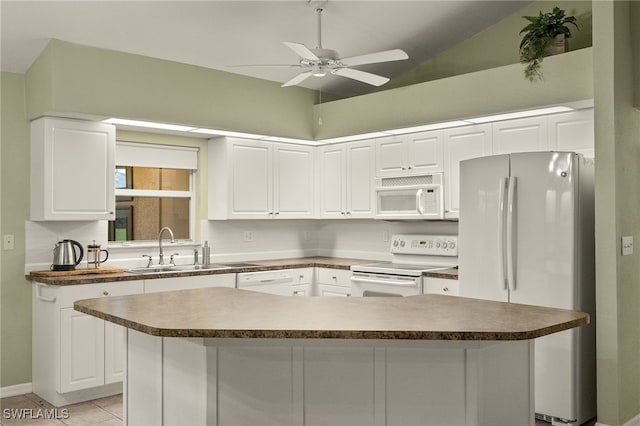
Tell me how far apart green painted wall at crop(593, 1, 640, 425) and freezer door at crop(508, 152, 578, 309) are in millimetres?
198

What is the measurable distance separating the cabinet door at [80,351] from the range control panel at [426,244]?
2746 mm

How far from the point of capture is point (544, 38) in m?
4.26

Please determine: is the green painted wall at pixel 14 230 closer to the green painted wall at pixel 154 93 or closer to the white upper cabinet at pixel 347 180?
the green painted wall at pixel 154 93

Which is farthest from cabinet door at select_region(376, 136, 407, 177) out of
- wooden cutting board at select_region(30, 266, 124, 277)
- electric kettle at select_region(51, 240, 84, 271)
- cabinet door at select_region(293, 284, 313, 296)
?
electric kettle at select_region(51, 240, 84, 271)

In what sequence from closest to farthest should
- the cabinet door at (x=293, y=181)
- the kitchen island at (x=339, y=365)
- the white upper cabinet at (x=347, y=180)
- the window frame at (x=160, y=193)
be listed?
1. the kitchen island at (x=339, y=365)
2. the window frame at (x=160, y=193)
3. the white upper cabinet at (x=347, y=180)
4. the cabinet door at (x=293, y=181)

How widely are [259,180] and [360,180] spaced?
0.99 meters

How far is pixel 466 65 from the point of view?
207 inches

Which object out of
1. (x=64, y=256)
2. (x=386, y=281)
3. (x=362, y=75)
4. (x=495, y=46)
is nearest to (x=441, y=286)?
(x=386, y=281)

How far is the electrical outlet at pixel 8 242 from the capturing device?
4523 mm

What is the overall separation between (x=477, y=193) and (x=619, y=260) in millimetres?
1018

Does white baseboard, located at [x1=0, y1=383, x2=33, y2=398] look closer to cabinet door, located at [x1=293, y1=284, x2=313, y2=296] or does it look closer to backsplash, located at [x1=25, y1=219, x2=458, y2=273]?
backsplash, located at [x1=25, y1=219, x2=458, y2=273]

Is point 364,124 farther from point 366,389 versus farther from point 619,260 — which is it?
point 366,389

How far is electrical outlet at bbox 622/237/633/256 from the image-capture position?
3.86 m

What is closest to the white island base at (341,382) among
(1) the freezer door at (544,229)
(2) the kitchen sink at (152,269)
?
(1) the freezer door at (544,229)
